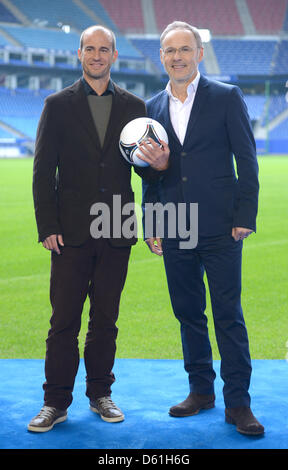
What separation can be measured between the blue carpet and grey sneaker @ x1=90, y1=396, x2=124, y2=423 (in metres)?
0.03

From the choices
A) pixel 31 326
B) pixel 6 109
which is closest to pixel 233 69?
pixel 6 109

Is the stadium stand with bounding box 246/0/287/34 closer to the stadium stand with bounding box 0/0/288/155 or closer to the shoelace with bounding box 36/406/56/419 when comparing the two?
the stadium stand with bounding box 0/0/288/155

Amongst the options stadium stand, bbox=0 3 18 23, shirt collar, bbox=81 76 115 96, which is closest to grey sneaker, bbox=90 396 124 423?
shirt collar, bbox=81 76 115 96

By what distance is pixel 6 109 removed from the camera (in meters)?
42.8

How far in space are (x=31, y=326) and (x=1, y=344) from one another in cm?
58

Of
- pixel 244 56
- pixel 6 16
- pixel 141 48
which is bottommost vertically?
pixel 244 56

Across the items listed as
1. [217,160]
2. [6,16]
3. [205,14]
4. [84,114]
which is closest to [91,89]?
[84,114]

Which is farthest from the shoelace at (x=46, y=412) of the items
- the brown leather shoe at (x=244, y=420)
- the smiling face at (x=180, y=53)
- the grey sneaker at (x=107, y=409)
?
the smiling face at (x=180, y=53)

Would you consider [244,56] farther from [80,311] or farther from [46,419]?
[46,419]

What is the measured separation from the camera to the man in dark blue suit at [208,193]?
9.55ft

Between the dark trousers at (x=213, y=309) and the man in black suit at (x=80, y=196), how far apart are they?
Answer: 296 mm

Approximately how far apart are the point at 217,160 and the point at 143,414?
130 cm

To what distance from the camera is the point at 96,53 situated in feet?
9.36

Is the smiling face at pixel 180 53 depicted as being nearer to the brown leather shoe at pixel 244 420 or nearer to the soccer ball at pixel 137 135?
the soccer ball at pixel 137 135
